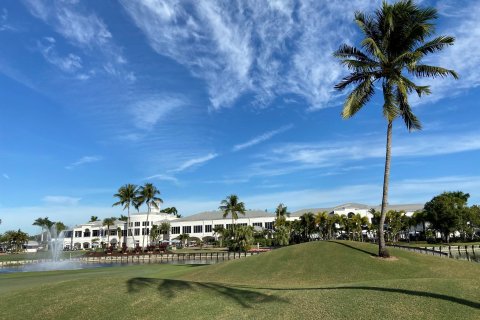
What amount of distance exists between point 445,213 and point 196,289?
7876cm

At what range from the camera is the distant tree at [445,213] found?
79875mm

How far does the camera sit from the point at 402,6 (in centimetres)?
2567

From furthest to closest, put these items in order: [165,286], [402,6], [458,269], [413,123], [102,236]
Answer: [102,236] → [413,123] → [402,6] → [458,269] → [165,286]

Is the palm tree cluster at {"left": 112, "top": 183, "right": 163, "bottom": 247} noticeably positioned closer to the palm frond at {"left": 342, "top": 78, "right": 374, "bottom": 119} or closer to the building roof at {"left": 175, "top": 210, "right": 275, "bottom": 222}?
the building roof at {"left": 175, "top": 210, "right": 275, "bottom": 222}

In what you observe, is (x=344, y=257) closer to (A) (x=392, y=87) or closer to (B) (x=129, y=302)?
(A) (x=392, y=87)

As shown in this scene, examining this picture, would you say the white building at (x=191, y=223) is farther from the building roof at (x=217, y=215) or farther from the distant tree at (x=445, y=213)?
the distant tree at (x=445, y=213)

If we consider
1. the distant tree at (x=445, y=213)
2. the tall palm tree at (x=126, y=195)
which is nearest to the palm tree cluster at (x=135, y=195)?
the tall palm tree at (x=126, y=195)

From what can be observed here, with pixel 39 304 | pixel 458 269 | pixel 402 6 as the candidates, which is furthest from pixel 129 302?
pixel 402 6

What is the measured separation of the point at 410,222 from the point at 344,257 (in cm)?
7712

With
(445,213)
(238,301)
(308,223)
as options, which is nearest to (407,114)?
(238,301)

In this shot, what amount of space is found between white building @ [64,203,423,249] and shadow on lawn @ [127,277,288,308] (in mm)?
92667

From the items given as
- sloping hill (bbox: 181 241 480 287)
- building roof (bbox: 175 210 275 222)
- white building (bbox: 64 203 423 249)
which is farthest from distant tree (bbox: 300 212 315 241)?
sloping hill (bbox: 181 241 480 287)

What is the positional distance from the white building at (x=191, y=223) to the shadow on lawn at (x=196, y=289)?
92.7 m

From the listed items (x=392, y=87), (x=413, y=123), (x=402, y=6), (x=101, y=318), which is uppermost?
(x=402, y=6)
